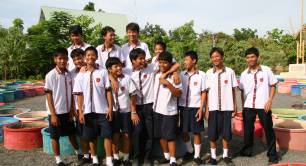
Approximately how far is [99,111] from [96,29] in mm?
19277

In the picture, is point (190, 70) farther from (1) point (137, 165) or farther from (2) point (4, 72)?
(2) point (4, 72)

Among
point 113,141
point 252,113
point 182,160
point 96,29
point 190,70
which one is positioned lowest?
point 182,160

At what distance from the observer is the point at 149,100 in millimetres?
4910

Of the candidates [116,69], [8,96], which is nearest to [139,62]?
[116,69]

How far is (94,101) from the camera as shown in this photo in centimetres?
464

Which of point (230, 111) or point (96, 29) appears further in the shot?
point (96, 29)

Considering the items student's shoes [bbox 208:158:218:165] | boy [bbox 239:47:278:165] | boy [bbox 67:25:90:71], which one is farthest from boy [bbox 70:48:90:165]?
boy [bbox 239:47:278:165]

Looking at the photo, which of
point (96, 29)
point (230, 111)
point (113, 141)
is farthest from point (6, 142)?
point (96, 29)

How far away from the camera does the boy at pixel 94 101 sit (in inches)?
182

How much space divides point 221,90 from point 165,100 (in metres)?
0.91

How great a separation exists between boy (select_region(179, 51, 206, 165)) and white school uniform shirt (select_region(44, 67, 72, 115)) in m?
1.76

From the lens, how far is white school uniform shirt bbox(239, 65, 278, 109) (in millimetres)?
5066

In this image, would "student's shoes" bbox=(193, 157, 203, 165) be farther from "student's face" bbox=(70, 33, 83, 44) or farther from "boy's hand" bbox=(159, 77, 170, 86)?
"student's face" bbox=(70, 33, 83, 44)

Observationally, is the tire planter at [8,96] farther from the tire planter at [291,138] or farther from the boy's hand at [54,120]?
the tire planter at [291,138]
